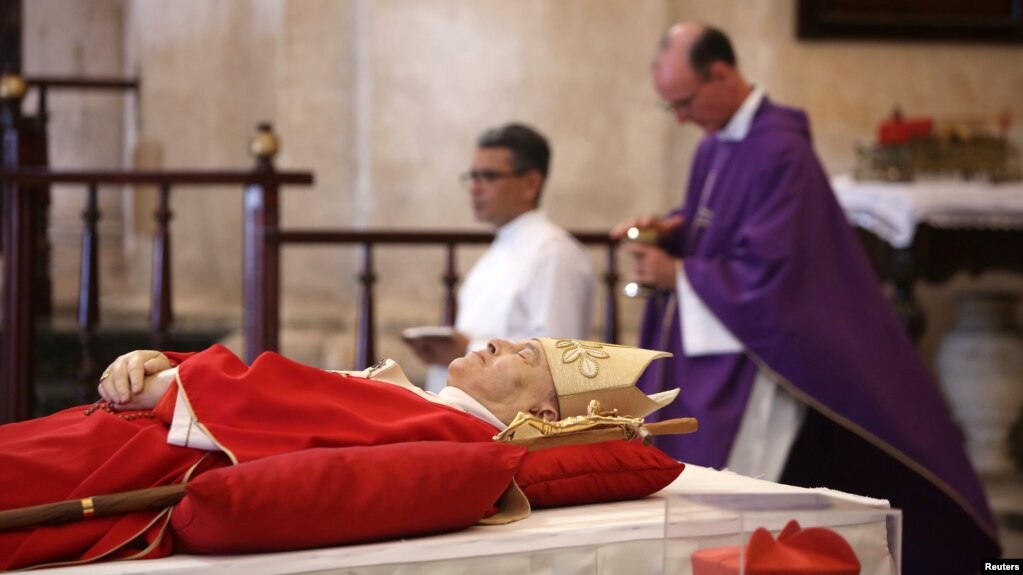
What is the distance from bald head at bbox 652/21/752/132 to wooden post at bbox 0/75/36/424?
2.42 metres

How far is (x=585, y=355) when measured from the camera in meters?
2.54

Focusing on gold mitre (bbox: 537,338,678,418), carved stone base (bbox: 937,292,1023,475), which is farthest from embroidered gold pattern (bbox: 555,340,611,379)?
carved stone base (bbox: 937,292,1023,475)

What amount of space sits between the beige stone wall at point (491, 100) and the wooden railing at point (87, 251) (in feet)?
5.26

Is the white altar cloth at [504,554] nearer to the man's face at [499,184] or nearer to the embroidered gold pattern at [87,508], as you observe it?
the embroidered gold pattern at [87,508]

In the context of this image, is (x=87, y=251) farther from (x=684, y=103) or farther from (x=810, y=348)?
(x=810, y=348)

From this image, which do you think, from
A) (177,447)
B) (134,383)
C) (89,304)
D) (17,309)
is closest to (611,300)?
(89,304)

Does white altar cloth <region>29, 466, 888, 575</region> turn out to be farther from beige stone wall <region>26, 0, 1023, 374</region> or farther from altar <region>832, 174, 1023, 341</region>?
beige stone wall <region>26, 0, 1023, 374</region>

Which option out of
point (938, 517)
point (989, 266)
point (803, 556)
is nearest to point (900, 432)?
point (938, 517)

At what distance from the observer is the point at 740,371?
4.57 m

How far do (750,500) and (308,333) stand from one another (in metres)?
4.99

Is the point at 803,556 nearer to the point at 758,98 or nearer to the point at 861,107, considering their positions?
the point at 758,98

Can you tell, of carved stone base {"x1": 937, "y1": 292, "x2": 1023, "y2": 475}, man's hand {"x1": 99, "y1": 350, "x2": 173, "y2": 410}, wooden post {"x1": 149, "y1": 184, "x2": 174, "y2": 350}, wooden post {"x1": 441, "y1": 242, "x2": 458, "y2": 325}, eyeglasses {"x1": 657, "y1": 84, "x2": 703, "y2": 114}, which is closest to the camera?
man's hand {"x1": 99, "y1": 350, "x2": 173, "y2": 410}

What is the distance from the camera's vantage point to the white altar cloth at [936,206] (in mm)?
5641

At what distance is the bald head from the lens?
464cm
